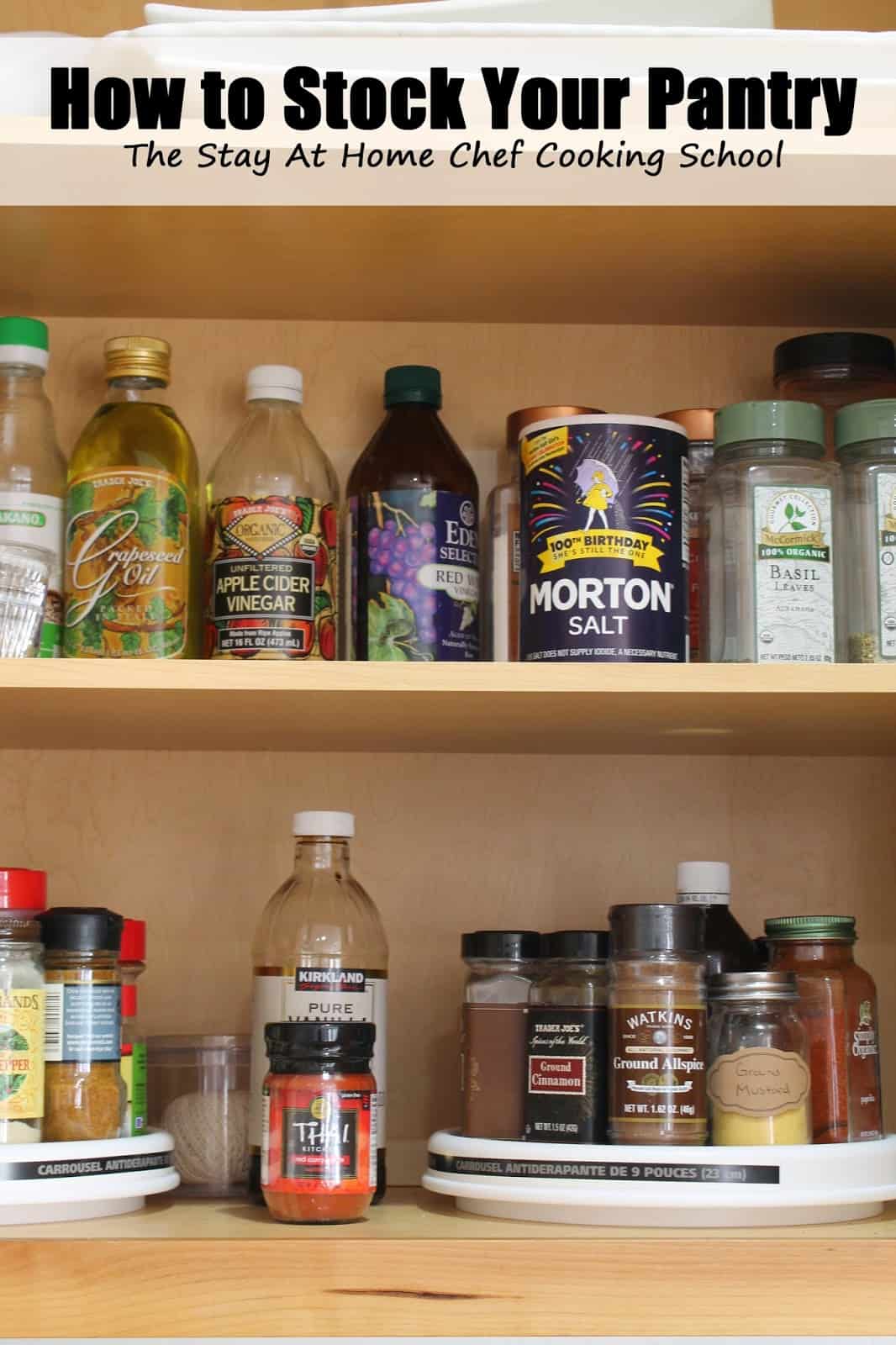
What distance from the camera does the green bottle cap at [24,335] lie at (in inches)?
46.6

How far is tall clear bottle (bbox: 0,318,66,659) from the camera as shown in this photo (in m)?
1.13

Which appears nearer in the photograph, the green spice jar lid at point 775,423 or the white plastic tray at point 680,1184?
the white plastic tray at point 680,1184

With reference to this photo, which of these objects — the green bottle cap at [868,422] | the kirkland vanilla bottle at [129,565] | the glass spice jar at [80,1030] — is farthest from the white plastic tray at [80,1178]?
the green bottle cap at [868,422]

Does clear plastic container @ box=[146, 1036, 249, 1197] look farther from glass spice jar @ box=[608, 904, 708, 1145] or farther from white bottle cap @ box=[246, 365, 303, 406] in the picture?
white bottle cap @ box=[246, 365, 303, 406]

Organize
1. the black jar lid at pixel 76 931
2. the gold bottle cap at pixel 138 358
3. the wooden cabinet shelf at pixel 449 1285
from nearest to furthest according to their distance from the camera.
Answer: the wooden cabinet shelf at pixel 449 1285
the black jar lid at pixel 76 931
the gold bottle cap at pixel 138 358

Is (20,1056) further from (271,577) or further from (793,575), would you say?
(793,575)

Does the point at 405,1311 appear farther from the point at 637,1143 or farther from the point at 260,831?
the point at 260,831

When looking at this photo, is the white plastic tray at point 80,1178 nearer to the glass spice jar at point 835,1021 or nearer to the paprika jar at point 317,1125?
the paprika jar at point 317,1125

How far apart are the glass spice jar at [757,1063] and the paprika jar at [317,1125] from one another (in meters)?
0.23

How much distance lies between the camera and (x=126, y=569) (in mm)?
1116

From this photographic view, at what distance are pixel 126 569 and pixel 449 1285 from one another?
52 cm

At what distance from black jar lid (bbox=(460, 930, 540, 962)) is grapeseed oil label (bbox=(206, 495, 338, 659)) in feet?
0.74

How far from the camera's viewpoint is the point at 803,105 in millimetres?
1066

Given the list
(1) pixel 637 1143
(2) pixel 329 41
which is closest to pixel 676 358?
(2) pixel 329 41
